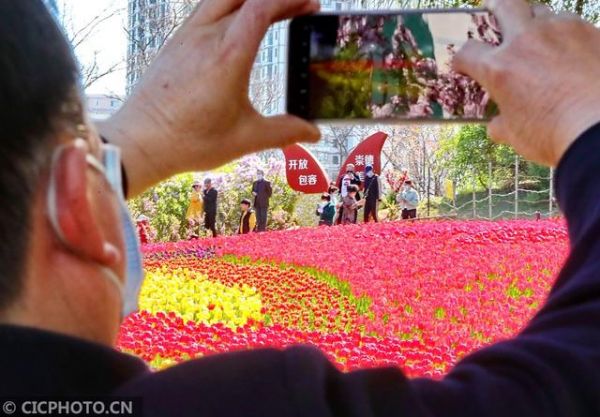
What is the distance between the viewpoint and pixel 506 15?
2.47 ft

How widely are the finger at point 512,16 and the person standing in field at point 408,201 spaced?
887 centimetres

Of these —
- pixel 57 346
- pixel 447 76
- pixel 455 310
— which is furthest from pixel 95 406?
pixel 455 310

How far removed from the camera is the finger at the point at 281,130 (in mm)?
983

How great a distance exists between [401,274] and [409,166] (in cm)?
986

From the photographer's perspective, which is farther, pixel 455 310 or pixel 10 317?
pixel 455 310

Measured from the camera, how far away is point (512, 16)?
0.75m

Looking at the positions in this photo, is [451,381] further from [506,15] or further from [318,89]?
[318,89]

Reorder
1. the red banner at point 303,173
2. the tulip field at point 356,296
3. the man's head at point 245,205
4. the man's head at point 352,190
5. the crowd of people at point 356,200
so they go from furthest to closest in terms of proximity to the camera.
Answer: the red banner at point 303,173, the man's head at point 352,190, the crowd of people at point 356,200, the man's head at point 245,205, the tulip field at point 356,296

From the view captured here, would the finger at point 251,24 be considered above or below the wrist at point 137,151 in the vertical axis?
above

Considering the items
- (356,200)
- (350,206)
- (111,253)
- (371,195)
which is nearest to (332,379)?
(111,253)

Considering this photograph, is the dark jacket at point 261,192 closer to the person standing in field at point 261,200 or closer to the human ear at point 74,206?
the person standing in field at point 261,200

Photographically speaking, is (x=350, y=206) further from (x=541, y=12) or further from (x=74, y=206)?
(x=74, y=206)

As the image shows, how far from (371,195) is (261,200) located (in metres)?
1.46

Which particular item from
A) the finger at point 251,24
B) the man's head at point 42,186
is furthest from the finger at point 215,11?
the man's head at point 42,186
